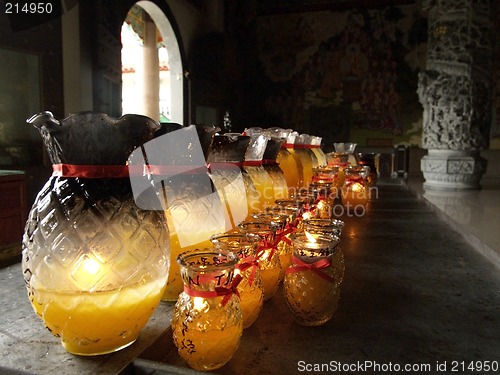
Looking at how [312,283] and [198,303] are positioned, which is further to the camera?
[312,283]

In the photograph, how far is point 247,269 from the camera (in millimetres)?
712

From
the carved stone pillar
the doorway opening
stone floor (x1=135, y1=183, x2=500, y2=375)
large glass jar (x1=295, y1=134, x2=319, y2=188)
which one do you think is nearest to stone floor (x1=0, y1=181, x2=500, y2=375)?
stone floor (x1=135, y1=183, x2=500, y2=375)

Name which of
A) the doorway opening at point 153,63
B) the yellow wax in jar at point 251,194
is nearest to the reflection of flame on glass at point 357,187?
the yellow wax in jar at point 251,194

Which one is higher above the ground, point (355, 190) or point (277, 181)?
point (277, 181)

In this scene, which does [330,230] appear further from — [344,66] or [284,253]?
[344,66]

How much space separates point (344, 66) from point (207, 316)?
32.5 ft

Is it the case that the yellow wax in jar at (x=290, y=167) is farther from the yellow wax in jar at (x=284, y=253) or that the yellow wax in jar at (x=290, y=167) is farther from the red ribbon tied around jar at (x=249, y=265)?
the red ribbon tied around jar at (x=249, y=265)

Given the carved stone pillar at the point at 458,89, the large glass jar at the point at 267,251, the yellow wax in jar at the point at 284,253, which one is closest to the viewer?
the large glass jar at the point at 267,251

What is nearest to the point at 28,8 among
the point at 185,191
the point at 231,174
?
the point at 231,174

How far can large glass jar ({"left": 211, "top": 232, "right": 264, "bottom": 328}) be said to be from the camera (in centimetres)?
71

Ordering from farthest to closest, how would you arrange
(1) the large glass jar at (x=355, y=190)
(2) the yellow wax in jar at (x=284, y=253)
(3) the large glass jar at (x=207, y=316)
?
(1) the large glass jar at (x=355, y=190)
(2) the yellow wax in jar at (x=284, y=253)
(3) the large glass jar at (x=207, y=316)

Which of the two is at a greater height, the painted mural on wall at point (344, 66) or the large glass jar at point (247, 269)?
the painted mural on wall at point (344, 66)

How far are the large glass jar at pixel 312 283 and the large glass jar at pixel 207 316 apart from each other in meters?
0.18

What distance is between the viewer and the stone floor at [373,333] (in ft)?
2.08
